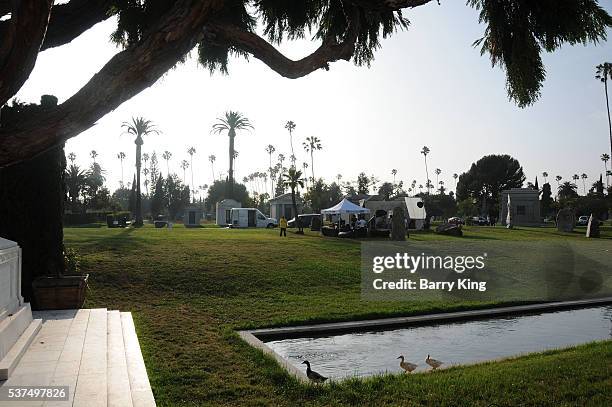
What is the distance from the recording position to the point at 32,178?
10.3 meters

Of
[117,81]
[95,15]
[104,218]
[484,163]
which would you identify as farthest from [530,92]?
[484,163]

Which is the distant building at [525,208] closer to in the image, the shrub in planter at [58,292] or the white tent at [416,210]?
the white tent at [416,210]

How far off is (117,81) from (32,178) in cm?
837

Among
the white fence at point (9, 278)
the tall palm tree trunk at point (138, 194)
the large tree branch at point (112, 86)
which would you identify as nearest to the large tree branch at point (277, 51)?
the large tree branch at point (112, 86)

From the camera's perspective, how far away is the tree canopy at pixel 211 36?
9.58 ft

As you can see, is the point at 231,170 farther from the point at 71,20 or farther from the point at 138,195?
the point at 71,20

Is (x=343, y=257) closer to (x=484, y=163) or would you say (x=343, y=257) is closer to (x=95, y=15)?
(x=95, y=15)

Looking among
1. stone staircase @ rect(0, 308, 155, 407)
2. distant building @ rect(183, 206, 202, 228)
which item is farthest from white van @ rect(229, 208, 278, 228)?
stone staircase @ rect(0, 308, 155, 407)

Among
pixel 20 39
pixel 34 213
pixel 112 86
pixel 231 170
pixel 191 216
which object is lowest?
pixel 191 216

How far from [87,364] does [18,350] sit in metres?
0.80

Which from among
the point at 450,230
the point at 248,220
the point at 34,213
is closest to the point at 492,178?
the point at 248,220

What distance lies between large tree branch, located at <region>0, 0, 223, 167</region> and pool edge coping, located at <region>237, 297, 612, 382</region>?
484 cm

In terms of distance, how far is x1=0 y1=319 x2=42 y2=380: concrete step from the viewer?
17.2 ft

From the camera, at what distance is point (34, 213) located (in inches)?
408
